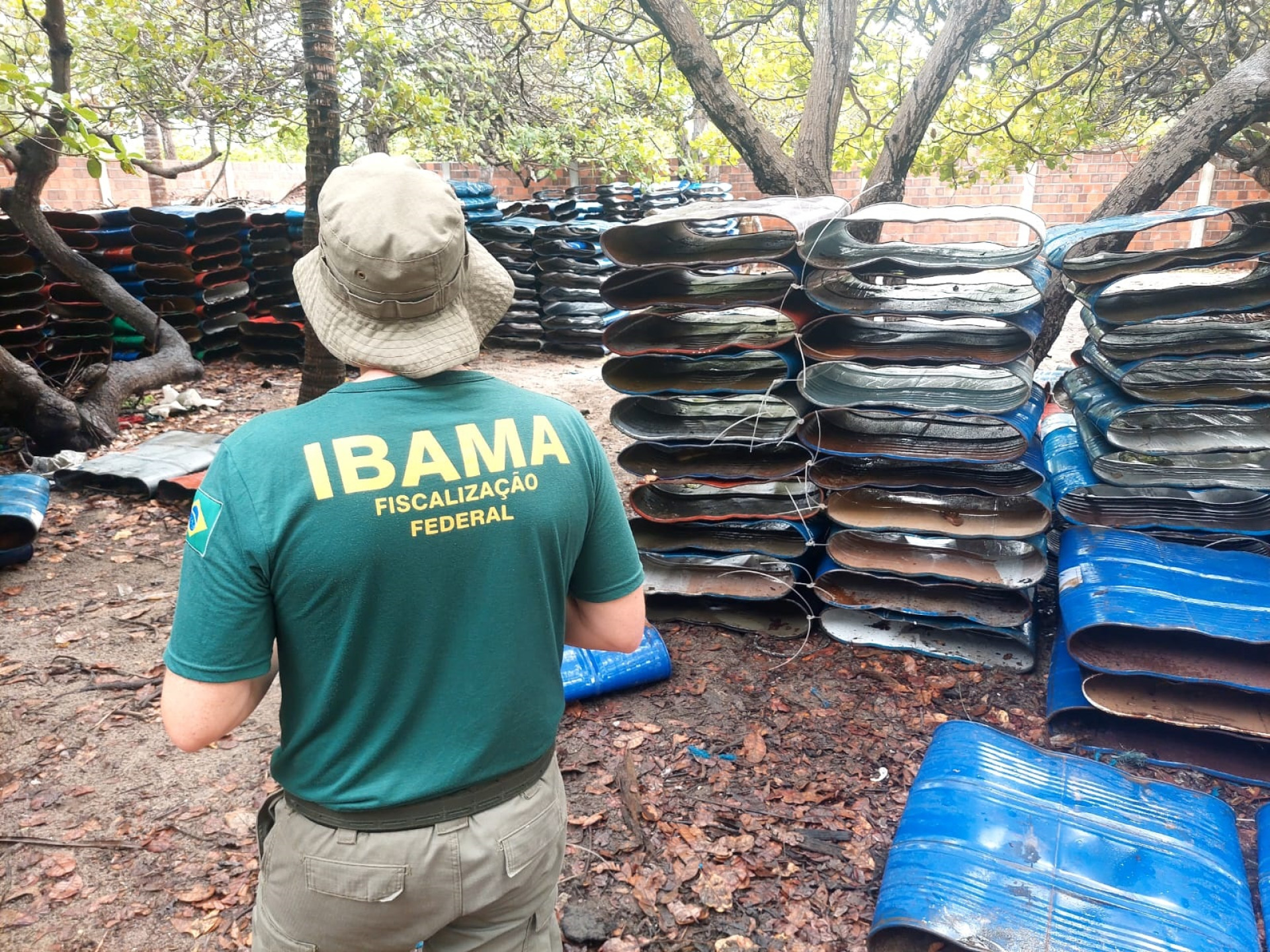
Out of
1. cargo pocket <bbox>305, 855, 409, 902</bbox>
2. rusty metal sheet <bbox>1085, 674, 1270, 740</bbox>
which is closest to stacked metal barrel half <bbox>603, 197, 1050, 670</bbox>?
rusty metal sheet <bbox>1085, 674, 1270, 740</bbox>

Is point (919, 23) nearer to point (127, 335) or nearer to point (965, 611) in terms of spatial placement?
point (965, 611)

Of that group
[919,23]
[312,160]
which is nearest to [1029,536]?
[312,160]

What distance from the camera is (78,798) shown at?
3377mm

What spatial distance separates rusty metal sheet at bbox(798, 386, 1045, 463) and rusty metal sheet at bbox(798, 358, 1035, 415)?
0.26ft

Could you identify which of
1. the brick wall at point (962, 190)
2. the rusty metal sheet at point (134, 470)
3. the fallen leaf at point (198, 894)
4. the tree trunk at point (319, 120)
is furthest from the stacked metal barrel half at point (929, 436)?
the brick wall at point (962, 190)

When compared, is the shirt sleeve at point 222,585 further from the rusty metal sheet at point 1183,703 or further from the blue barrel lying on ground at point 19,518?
the blue barrel lying on ground at point 19,518

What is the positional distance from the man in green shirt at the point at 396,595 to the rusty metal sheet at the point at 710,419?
2.51 m

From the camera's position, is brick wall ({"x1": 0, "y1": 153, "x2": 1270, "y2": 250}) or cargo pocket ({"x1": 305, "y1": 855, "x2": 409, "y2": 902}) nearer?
cargo pocket ({"x1": 305, "y1": 855, "x2": 409, "y2": 902})

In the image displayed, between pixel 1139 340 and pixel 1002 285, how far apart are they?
2.10 feet

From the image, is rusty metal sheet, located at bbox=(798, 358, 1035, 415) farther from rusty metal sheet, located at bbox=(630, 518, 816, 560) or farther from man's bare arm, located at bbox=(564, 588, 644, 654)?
man's bare arm, located at bbox=(564, 588, 644, 654)

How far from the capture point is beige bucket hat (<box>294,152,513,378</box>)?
4.69ft

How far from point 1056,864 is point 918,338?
2298 mm

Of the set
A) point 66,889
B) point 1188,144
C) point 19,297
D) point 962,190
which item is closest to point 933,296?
point 1188,144

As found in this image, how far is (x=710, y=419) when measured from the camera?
431 cm
